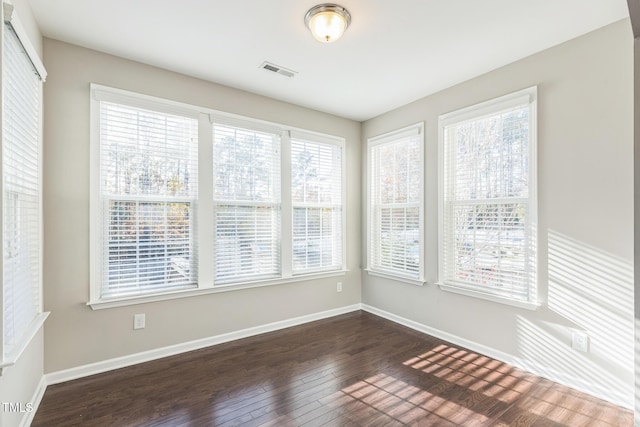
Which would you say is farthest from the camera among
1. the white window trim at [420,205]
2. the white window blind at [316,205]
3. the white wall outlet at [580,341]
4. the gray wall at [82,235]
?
the white window blind at [316,205]

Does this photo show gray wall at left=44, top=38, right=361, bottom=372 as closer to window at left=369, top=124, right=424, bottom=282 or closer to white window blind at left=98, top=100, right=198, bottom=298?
white window blind at left=98, top=100, right=198, bottom=298

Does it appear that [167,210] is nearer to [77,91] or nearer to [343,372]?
[77,91]

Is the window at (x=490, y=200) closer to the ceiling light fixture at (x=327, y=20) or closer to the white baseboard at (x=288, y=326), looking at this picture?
the white baseboard at (x=288, y=326)

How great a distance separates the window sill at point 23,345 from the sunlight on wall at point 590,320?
139 inches

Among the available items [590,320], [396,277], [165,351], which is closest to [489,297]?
[590,320]

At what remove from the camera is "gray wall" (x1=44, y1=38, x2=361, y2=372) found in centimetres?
248

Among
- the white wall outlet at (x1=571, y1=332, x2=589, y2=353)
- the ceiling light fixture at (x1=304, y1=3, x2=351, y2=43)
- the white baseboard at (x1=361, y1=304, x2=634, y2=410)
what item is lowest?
the white baseboard at (x1=361, y1=304, x2=634, y2=410)

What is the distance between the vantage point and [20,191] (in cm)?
195

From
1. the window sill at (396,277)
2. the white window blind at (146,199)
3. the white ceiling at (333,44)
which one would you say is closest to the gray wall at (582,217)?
the white ceiling at (333,44)

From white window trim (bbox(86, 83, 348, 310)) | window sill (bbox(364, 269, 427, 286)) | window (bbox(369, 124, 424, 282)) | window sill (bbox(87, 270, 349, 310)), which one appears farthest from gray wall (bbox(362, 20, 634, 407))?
white window trim (bbox(86, 83, 348, 310))

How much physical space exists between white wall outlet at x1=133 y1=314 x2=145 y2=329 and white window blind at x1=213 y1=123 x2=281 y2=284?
0.73 metres

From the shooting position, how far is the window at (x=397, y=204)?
3.73 m

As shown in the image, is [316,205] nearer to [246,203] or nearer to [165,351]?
[246,203]

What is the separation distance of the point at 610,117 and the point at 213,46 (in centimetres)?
306
